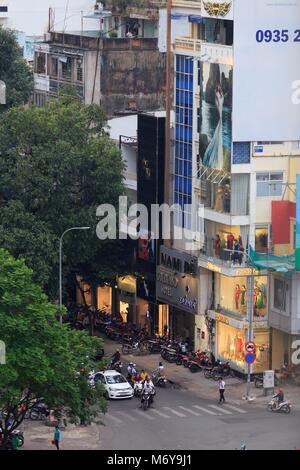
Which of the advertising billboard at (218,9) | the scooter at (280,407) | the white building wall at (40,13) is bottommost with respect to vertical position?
the scooter at (280,407)

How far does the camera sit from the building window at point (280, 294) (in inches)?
3629

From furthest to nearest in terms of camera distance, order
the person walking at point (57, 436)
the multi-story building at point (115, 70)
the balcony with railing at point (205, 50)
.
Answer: the multi-story building at point (115, 70) < the balcony with railing at point (205, 50) < the person walking at point (57, 436)

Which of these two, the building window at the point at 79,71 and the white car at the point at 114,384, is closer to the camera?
the white car at the point at 114,384

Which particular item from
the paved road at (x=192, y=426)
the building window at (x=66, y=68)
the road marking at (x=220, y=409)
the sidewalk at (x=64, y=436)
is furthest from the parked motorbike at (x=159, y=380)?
the building window at (x=66, y=68)

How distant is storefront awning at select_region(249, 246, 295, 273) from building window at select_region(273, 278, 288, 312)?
40.9 inches

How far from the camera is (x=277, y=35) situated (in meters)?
A: 90.9

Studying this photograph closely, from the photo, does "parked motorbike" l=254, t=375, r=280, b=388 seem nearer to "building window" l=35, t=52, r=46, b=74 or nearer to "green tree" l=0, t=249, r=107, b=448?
"green tree" l=0, t=249, r=107, b=448

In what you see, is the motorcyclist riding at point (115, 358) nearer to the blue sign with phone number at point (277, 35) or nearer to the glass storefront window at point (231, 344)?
the glass storefront window at point (231, 344)

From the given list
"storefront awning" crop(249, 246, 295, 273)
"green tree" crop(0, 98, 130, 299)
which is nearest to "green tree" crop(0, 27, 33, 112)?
"green tree" crop(0, 98, 130, 299)

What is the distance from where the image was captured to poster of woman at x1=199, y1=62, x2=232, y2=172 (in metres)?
92.8

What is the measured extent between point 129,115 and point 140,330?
1417cm

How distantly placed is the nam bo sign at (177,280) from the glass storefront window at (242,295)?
259cm

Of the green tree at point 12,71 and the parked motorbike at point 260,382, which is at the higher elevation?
the green tree at point 12,71

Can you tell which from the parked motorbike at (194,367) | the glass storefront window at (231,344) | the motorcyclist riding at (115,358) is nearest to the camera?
the glass storefront window at (231,344)
